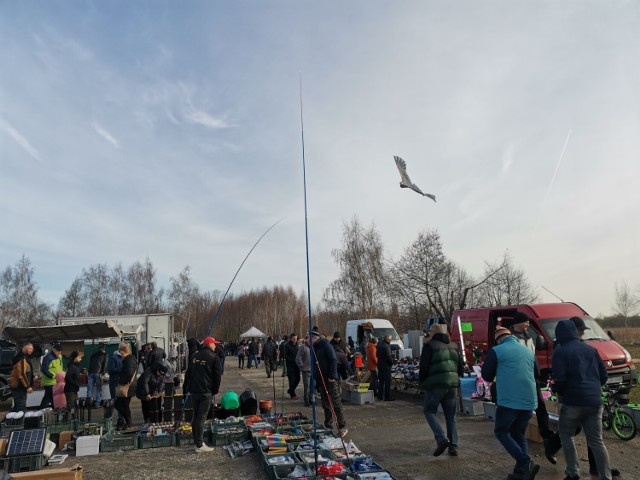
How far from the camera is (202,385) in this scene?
22.2 feet

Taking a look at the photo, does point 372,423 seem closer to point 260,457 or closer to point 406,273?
point 260,457

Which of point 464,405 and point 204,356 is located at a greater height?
point 204,356

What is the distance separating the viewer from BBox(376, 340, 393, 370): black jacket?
452 inches

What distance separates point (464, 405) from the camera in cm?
902

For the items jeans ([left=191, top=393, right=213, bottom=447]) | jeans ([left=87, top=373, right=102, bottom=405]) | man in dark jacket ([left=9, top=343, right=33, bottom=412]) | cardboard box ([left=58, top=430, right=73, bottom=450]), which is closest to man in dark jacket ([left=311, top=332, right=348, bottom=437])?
jeans ([left=191, top=393, right=213, bottom=447])

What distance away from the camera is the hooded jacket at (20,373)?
9.79 m

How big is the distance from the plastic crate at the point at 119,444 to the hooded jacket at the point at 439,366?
177 inches

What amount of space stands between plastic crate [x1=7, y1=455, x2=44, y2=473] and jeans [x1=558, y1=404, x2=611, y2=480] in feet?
21.4

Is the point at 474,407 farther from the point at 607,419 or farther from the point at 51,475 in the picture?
the point at 51,475

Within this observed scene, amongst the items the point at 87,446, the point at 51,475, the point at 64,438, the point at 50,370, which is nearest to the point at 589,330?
the point at 87,446

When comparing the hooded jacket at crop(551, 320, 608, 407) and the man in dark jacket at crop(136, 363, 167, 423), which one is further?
the man in dark jacket at crop(136, 363, 167, 423)

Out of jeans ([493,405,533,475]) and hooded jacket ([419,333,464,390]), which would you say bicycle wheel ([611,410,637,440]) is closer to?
hooded jacket ([419,333,464,390])

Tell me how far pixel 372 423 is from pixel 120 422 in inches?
193

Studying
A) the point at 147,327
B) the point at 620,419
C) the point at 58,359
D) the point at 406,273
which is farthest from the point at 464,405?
the point at 406,273
